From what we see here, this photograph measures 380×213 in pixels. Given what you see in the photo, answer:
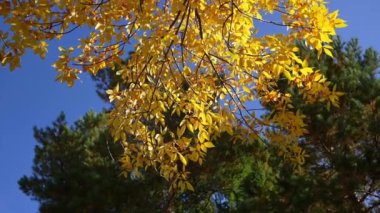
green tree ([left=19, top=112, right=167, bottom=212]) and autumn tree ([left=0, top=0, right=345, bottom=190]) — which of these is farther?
green tree ([left=19, top=112, right=167, bottom=212])

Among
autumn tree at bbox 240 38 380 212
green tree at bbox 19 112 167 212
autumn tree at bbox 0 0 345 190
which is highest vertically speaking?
green tree at bbox 19 112 167 212

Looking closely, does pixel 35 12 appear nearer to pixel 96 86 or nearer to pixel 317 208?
pixel 317 208

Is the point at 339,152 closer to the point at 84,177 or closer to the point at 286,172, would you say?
the point at 286,172

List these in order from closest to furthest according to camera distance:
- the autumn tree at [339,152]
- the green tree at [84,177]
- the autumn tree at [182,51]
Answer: the autumn tree at [182,51], the autumn tree at [339,152], the green tree at [84,177]

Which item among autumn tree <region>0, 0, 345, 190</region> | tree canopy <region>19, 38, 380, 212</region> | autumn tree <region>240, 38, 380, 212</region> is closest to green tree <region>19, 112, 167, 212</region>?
tree canopy <region>19, 38, 380, 212</region>

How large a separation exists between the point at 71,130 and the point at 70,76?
1090cm

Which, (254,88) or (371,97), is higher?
(371,97)

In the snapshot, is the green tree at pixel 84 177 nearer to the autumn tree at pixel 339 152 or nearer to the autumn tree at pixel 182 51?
the autumn tree at pixel 339 152

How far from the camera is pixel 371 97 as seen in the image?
26.3 ft

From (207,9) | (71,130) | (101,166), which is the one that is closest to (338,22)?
Result: (207,9)

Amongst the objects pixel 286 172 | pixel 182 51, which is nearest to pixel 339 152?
pixel 286 172

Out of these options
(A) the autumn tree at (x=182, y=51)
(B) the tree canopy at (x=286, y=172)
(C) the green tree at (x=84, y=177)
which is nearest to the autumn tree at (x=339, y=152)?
(B) the tree canopy at (x=286, y=172)

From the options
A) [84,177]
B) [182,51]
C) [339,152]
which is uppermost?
[84,177]

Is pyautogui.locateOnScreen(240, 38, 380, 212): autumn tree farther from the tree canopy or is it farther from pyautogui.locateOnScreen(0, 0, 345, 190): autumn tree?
pyautogui.locateOnScreen(0, 0, 345, 190): autumn tree
